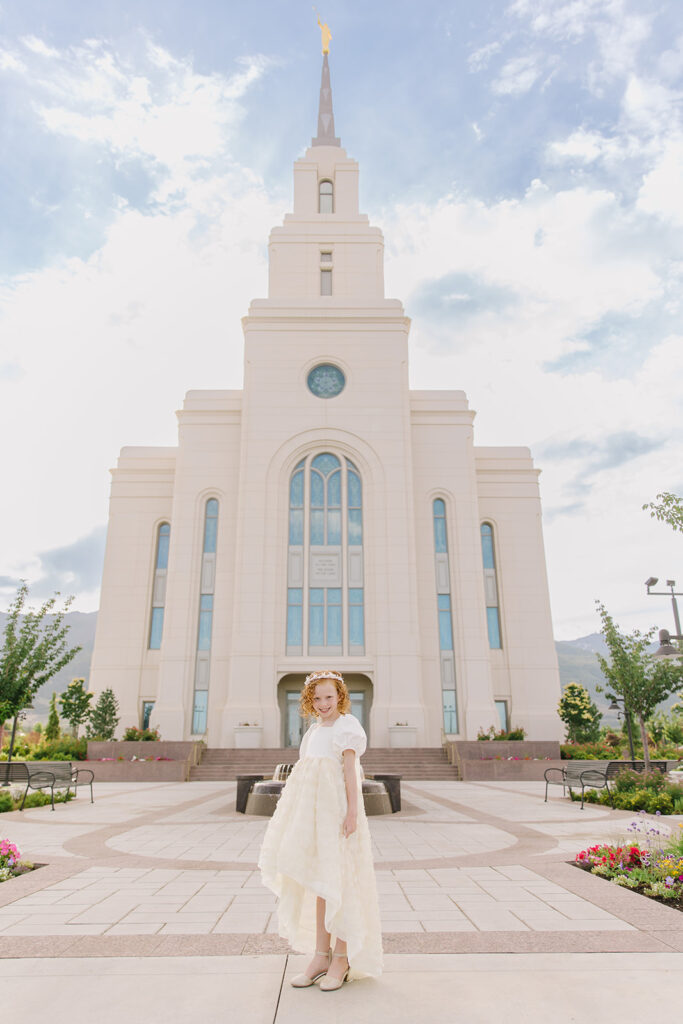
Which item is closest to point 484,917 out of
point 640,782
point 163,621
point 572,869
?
point 572,869

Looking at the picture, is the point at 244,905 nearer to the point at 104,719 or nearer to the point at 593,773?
the point at 593,773

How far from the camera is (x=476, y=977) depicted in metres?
3.96

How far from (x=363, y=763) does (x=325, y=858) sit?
2066 centimetres

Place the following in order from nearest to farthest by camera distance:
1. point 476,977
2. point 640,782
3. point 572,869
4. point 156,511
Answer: point 476,977, point 572,869, point 640,782, point 156,511

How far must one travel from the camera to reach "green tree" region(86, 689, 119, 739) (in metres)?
27.5

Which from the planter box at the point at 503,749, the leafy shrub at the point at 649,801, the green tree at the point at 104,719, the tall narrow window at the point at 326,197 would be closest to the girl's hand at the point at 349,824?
the leafy shrub at the point at 649,801

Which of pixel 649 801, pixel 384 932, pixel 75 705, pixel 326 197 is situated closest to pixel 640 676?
pixel 649 801

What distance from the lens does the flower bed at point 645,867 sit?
5.91 m

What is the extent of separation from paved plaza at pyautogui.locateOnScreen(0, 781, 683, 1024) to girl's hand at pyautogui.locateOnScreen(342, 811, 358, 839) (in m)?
0.84

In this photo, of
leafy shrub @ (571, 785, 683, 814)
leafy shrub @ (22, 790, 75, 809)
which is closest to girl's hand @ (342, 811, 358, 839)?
leafy shrub @ (571, 785, 683, 814)

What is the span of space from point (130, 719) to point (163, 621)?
463 centimetres

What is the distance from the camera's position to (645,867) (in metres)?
6.52

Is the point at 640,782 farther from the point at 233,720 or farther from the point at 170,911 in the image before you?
the point at 233,720

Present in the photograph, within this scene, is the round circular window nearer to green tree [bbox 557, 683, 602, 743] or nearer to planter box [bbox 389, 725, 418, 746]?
planter box [bbox 389, 725, 418, 746]
